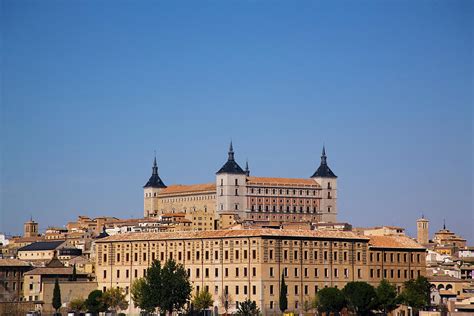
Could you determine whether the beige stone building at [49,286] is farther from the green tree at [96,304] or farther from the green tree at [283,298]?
the green tree at [283,298]

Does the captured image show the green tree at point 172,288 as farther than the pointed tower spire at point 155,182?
No

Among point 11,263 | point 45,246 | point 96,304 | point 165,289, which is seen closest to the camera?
point 165,289

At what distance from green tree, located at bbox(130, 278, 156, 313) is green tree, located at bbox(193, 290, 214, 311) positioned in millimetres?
3328

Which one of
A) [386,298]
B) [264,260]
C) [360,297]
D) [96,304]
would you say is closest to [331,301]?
[360,297]

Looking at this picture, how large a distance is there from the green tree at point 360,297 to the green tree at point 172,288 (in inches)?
398

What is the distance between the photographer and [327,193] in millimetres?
152875

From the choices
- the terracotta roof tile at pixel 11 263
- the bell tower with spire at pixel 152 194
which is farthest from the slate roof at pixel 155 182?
the terracotta roof tile at pixel 11 263

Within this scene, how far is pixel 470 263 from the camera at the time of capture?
115312mm

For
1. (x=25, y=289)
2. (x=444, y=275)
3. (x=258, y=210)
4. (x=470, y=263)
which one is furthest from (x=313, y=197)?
(x=25, y=289)

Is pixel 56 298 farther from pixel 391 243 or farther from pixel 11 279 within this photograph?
pixel 391 243

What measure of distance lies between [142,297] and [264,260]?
27.6 ft

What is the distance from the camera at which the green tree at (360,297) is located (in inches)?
2886

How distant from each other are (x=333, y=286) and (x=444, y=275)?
1738 centimetres

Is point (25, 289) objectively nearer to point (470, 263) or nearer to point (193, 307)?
point (193, 307)
